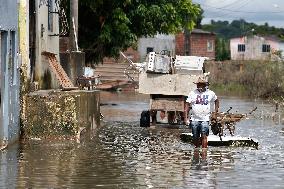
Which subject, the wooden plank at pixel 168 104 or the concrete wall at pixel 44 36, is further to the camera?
the wooden plank at pixel 168 104

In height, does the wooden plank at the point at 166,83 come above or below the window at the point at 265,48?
below

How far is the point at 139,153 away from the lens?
19.2 m

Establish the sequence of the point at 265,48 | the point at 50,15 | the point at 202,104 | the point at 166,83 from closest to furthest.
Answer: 1. the point at 202,104
2. the point at 166,83
3. the point at 50,15
4. the point at 265,48

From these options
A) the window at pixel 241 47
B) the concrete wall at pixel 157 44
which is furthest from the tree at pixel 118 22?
the window at pixel 241 47

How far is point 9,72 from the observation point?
19812 millimetres

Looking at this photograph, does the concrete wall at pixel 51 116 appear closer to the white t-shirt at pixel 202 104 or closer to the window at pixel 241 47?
the white t-shirt at pixel 202 104

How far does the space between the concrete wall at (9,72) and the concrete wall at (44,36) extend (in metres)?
4.52

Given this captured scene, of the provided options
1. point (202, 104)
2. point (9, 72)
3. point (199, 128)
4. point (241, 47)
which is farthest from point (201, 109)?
point (241, 47)

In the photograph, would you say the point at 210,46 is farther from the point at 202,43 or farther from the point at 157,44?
the point at 157,44

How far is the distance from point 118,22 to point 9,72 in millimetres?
18637

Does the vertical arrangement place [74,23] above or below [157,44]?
above

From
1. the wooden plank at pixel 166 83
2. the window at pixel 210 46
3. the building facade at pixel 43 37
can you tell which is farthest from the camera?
the window at pixel 210 46

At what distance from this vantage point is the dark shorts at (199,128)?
1953 centimetres

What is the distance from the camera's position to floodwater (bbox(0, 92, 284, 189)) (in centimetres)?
1442
